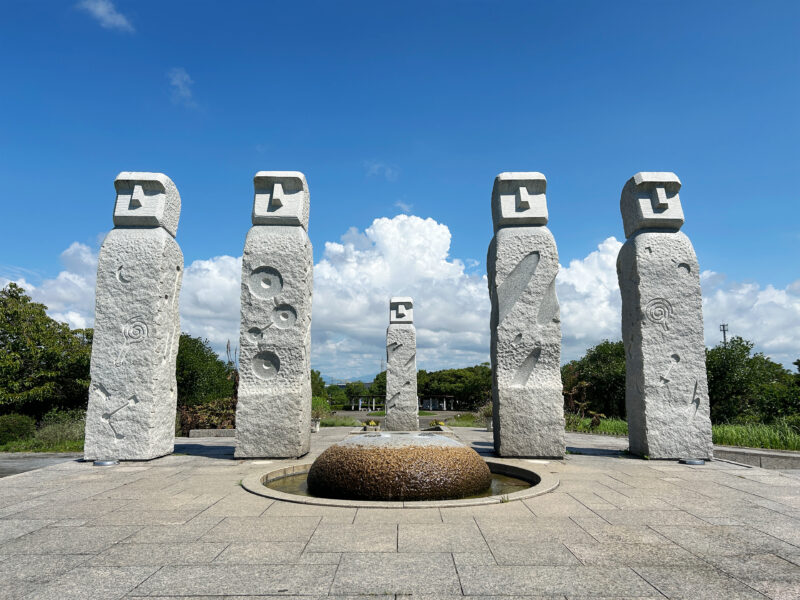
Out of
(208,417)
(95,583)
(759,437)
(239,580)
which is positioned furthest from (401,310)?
(95,583)

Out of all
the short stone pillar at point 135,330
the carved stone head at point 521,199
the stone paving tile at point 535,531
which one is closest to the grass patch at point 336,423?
the short stone pillar at point 135,330

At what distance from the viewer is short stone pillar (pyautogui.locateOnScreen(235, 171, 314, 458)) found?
7.52m

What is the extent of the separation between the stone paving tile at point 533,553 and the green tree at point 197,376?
13.1m

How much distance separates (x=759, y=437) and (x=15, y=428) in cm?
1647

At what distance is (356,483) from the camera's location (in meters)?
4.77

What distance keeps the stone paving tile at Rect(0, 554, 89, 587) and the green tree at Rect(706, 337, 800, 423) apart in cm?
1477

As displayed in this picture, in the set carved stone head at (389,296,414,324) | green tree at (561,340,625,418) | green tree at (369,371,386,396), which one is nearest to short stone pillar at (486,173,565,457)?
carved stone head at (389,296,414,324)

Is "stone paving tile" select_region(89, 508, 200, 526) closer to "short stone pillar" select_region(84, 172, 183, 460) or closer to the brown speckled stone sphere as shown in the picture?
the brown speckled stone sphere

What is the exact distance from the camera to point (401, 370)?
13.8 meters

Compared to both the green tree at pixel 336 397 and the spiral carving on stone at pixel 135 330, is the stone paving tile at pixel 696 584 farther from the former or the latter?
the green tree at pixel 336 397

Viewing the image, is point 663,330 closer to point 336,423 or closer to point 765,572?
point 765,572

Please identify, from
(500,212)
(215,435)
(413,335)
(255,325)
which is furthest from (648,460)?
(215,435)

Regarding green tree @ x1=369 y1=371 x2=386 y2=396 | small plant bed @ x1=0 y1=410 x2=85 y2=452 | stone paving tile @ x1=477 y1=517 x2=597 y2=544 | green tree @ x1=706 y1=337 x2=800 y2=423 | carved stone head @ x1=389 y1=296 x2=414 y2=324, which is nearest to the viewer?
stone paving tile @ x1=477 y1=517 x2=597 y2=544

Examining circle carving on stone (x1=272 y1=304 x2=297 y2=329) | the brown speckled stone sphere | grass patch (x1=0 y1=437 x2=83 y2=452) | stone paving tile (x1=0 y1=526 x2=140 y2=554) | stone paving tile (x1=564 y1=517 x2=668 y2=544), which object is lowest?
grass patch (x1=0 y1=437 x2=83 y2=452)
